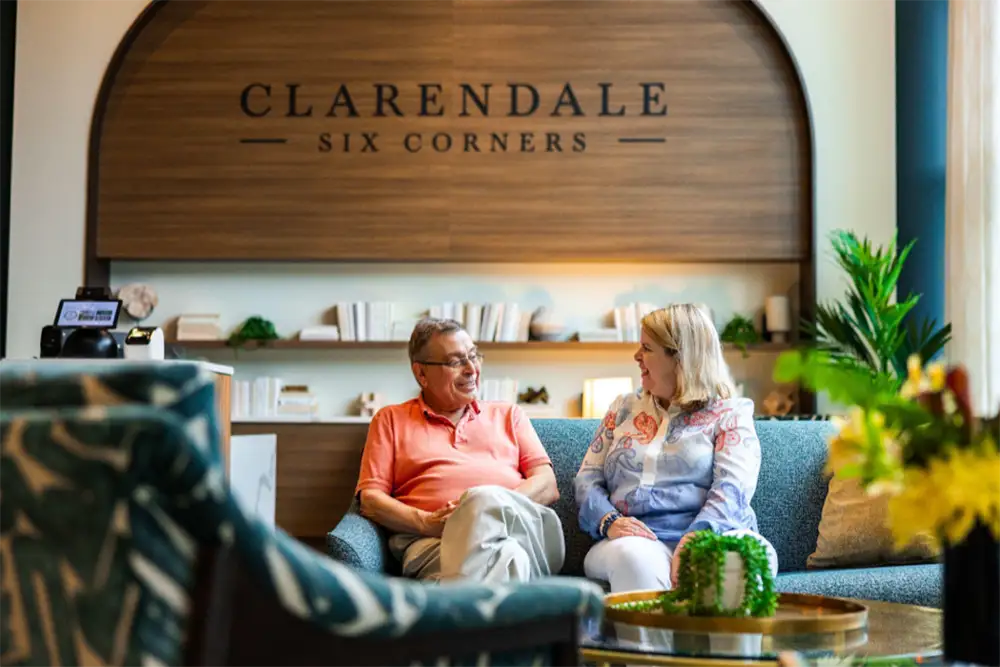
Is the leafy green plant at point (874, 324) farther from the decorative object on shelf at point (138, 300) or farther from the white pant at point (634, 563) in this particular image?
the decorative object on shelf at point (138, 300)

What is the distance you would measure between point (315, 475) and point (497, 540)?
3149 mm

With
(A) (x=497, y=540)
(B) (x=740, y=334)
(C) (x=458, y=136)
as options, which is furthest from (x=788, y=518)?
(C) (x=458, y=136)

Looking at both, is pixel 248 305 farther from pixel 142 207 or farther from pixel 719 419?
pixel 719 419

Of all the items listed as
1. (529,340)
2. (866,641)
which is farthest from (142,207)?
(866,641)

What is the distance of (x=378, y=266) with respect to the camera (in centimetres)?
673

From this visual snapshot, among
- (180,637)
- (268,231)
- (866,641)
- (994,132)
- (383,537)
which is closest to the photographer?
(180,637)

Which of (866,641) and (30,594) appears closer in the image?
(30,594)

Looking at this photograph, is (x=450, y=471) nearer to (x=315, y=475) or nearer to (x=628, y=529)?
(x=628, y=529)

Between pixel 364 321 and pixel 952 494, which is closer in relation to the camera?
pixel 952 494

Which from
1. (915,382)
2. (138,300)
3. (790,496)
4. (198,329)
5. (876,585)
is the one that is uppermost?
(138,300)

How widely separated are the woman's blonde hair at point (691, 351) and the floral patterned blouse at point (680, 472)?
5 cm

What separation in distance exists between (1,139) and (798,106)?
437 cm

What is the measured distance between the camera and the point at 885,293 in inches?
227

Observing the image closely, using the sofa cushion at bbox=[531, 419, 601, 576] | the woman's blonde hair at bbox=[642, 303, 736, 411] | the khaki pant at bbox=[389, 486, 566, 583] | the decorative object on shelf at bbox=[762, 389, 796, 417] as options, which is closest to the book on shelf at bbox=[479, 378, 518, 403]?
the decorative object on shelf at bbox=[762, 389, 796, 417]
